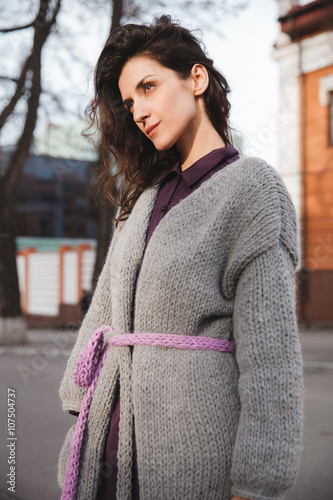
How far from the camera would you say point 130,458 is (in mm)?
1272

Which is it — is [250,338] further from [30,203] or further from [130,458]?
[30,203]

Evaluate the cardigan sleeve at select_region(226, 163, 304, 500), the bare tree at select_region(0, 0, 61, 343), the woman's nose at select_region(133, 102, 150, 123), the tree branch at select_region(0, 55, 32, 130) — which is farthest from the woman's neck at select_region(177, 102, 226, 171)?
the tree branch at select_region(0, 55, 32, 130)

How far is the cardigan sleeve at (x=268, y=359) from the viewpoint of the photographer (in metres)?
1.10

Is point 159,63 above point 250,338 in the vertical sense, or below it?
above

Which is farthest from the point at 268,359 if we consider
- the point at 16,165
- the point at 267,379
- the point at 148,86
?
the point at 16,165

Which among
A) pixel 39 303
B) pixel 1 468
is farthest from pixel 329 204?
pixel 1 468

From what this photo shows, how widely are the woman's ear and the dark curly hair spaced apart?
18mm

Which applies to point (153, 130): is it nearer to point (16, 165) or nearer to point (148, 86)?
point (148, 86)

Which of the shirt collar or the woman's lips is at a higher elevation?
the woman's lips

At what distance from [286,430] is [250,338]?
20cm

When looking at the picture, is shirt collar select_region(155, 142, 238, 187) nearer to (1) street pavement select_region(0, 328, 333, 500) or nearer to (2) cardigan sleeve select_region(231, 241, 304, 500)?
Result: (2) cardigan sleeve select_region(231, 241, 304, 500)

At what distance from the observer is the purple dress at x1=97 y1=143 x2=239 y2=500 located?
4.33 ft

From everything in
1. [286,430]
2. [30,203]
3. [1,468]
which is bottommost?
[1,468]

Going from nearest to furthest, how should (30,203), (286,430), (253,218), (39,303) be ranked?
(286,430), (253,218), (39,303), (30,203)
